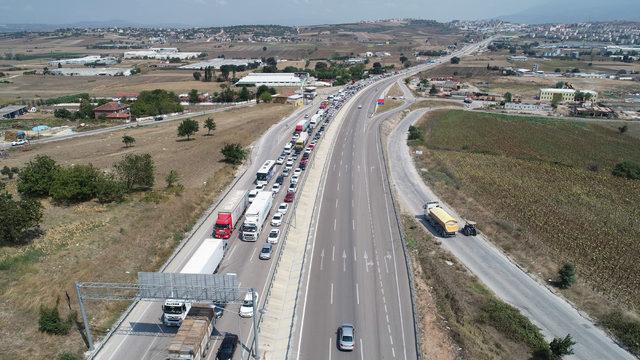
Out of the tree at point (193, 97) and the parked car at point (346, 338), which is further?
the tree at point (193, 97)

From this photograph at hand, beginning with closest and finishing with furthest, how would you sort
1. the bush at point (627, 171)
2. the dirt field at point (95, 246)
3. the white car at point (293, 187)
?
1. the dirt field at point (95, 246)
2. the white car at point (293, 187)
3. the bush at point (627, 171)

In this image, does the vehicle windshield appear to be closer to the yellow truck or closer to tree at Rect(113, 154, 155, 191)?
the yellow truck

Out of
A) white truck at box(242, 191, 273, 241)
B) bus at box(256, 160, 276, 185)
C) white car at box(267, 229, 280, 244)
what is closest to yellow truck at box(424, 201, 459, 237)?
white car at box(267, 229, 280, 244)

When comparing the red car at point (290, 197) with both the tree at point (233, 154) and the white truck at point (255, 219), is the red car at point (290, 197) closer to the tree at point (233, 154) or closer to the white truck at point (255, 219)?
the white truck at point (255, 219)

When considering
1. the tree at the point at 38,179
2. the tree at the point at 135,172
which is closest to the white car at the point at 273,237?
the tree at the point at 135,172

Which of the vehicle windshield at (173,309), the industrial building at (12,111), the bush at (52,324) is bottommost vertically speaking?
the industrial building at (12,111)

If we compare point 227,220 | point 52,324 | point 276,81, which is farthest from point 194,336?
point 276,81

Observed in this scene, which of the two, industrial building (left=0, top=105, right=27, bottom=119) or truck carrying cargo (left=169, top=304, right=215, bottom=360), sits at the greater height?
truck carrying cargo (left=169, top=304, right=215, bottom=360)
